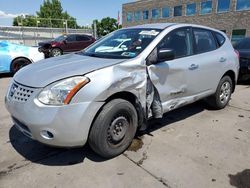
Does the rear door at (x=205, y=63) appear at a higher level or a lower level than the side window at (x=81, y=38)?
lower

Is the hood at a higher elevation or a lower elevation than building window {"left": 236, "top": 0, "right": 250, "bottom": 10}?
lower

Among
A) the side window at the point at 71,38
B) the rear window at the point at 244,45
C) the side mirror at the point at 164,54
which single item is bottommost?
the side mirror at the point at 164,54

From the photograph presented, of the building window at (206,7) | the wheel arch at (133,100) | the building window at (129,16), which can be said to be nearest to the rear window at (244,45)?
the wheel arch at (133,100)

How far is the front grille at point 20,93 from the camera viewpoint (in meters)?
2.34

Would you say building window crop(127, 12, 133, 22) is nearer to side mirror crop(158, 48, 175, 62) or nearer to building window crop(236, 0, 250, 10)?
building window crop(236, 0, 250, 10)

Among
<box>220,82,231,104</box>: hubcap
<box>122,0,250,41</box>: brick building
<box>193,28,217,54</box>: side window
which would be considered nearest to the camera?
<box>193,28,217,54</box>: side window

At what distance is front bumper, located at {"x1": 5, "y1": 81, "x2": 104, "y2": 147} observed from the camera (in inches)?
87.4

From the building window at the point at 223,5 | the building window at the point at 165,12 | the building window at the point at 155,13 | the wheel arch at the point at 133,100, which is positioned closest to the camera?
the wheel arch at the point at 133,100

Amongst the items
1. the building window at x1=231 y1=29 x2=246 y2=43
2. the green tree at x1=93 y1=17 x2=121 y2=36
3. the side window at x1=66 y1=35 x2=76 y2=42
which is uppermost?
the green tree at x1=93 y1=17 x2=121 y2=36

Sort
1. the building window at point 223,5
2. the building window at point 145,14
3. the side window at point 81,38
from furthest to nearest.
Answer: the building window at point 145,14, the building window at point 223,5, the side window at point 81,38

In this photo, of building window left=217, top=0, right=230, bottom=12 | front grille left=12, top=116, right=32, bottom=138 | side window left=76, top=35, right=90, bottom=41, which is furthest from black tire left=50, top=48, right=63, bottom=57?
building window left=217, top=0, right=230, bottom=12

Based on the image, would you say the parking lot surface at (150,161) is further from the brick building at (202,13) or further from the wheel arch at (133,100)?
the brick building at (202,13)

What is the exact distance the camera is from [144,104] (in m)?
2.90

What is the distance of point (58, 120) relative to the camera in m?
2.22
